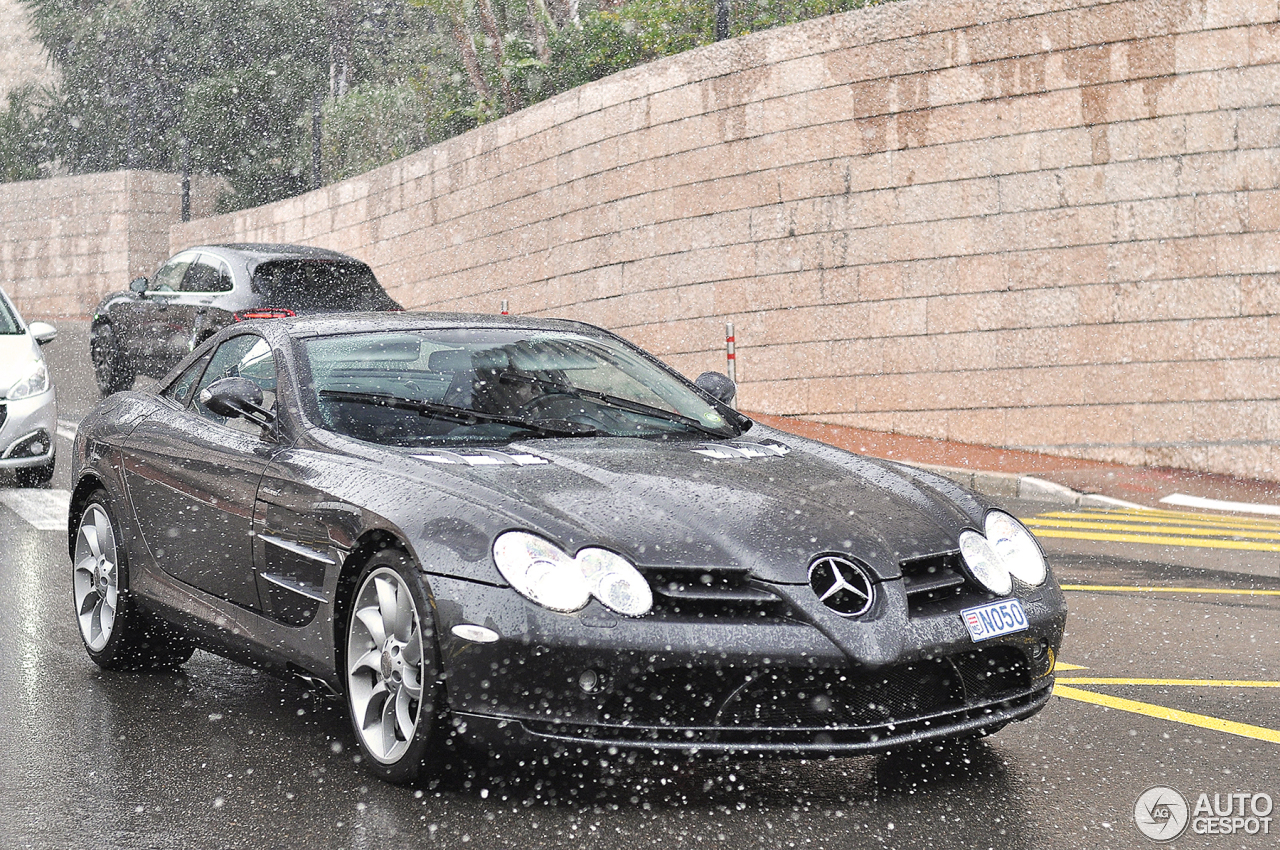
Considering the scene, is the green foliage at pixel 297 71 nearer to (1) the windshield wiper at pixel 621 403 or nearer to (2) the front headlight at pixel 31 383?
(2) the front headlight at pixel 31 383

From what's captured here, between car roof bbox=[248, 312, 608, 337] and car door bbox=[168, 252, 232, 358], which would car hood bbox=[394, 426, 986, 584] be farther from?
car door bbox=[168, 252, 232, 358]

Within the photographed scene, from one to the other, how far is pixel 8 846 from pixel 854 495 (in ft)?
7.97

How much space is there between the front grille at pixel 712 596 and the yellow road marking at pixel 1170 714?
1895 mm

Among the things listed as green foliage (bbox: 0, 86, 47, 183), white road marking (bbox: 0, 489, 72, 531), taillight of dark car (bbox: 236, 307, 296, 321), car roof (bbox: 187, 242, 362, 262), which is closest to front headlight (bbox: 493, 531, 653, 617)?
white road marking (bbox: 0, 489, 72, 531)

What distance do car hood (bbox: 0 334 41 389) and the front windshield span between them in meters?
6.34

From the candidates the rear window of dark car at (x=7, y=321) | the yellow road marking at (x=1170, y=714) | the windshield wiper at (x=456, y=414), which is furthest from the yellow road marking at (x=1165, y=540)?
the rear window of dark car at (x=7, y=321)

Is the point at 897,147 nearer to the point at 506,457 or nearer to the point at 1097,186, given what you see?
the point at 1097,186

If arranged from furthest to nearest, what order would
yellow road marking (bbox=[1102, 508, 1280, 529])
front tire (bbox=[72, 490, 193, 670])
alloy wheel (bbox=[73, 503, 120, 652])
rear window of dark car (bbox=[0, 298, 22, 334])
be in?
1. rear window of dark car (bbox=[0, 298, 22, 334])
2. yellow road marking (bbox=[1102, 508, 1280, 529])
3. alloy wheel (bbox=[73, 503, 120, 652])
4. front tire (bbox=[72, 490, 193, 670])

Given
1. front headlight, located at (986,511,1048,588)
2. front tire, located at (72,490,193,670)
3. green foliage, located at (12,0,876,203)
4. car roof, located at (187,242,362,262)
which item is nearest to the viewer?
front headlight, located at (986,511,1048,588)

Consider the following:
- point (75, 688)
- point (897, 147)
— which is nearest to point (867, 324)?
point (897, 147)

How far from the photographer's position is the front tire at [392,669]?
405 centimetres

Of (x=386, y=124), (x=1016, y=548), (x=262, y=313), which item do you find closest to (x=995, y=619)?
(x=1016, y=548)

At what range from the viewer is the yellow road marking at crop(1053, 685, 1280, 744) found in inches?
195

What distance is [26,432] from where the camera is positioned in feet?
35.3
